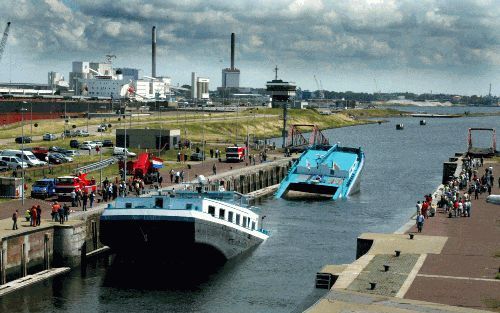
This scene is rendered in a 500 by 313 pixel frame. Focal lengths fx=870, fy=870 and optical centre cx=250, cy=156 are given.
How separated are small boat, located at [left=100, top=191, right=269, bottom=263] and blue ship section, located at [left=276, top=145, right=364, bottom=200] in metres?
39.7

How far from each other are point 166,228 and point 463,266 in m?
19.6

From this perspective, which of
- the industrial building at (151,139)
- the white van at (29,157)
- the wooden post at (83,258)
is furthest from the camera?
the industrial building at (151,139)

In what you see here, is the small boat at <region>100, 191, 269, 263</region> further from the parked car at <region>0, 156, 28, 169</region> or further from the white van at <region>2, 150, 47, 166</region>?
the white van at <region>2, 150, 47, 166</region>

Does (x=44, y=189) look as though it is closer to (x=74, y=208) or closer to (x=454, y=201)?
(x=74, y=208)

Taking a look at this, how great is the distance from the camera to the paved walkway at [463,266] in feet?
123

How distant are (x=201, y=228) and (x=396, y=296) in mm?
21360

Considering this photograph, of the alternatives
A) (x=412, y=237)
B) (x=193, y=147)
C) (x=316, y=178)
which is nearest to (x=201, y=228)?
(x=412, y=237)

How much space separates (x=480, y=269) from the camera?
43719 mm

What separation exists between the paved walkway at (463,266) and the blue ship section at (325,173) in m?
34.8

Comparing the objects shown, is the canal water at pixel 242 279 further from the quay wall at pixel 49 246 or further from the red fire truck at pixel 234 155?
the red fire truck at pixel 234 155

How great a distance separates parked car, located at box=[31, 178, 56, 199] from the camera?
69812 millimetres

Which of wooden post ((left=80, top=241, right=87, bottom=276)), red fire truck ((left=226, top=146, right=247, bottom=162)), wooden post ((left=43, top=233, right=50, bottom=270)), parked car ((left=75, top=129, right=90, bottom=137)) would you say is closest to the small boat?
wooden post ((left=80, top=241, right=87, bottom=276))

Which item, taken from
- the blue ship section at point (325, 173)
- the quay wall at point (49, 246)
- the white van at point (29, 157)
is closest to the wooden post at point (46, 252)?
the quay wall at point (49, 246)

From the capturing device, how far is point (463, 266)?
44344mm
